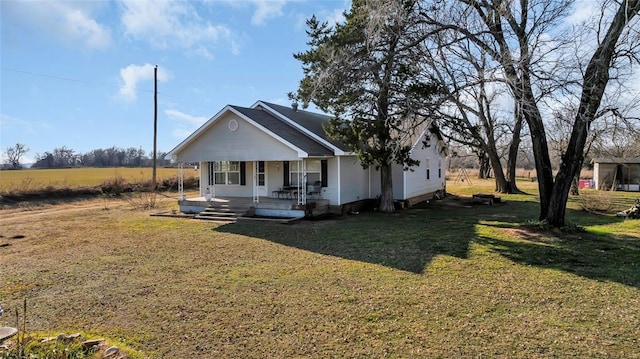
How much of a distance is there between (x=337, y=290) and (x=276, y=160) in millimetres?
10096

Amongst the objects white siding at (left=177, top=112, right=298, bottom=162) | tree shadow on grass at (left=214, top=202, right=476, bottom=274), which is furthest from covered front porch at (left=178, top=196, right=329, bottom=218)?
white siding at (left=177, top=112, right=298, bottom=162)

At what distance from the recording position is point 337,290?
6816 mm

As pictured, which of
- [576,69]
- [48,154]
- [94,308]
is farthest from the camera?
[48,154]

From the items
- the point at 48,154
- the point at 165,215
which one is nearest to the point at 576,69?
the point at 165,215

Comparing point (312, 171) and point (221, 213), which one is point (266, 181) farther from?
point (221, 213)

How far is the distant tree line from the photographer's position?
2300 inches

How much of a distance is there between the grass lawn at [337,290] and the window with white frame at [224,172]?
22.2 ft

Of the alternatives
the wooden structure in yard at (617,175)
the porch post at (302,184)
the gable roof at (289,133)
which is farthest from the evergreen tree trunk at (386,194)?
the wooden structure in yard at (617,175)

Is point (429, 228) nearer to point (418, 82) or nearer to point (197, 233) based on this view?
point (418, 82)

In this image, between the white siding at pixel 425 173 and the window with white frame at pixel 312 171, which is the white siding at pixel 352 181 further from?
the white siding at pixel 425 173

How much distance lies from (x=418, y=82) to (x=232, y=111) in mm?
7694

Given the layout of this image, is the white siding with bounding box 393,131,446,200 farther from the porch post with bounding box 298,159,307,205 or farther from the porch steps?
the porch steps

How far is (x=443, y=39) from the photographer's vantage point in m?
13.8

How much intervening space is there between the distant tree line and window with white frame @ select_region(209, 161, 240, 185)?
3744cm
